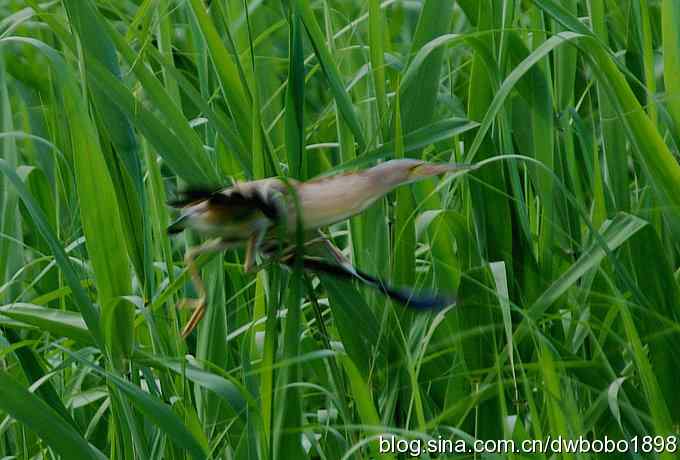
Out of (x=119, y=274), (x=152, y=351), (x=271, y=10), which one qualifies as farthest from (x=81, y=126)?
(x=271, y=10)

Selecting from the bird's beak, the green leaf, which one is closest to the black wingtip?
the bird's beak

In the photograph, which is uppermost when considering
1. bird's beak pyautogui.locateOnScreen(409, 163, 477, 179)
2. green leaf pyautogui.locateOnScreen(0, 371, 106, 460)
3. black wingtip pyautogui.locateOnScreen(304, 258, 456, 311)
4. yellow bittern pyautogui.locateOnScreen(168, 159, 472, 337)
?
yellow bittern pyautogui.locateOnScreen(168, 159, 472, 337)

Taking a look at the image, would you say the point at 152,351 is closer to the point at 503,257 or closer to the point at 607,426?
the point at 503,257

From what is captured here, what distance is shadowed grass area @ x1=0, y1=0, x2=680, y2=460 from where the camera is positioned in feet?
3.88

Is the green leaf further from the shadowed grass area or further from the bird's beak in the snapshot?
the bird's beak

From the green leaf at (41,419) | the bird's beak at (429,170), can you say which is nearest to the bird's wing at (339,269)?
the bird's beak at (429,170)

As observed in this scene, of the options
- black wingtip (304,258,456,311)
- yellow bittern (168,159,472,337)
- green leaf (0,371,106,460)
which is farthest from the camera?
green leaf (0,371,106,460)

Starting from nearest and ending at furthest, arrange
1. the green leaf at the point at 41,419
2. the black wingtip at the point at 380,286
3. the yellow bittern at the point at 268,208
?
1. the yellow bittern at the point at 268,208
2. the black wingtip at the point at 380,286
3. the green leaf at the point at 41,419

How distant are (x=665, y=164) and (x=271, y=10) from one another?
40.4 inches

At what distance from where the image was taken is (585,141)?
1473 millimetres

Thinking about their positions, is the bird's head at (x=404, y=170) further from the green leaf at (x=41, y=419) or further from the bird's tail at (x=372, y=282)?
the green leaf at (x=41, y=419)

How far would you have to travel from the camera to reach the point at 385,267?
1.33m

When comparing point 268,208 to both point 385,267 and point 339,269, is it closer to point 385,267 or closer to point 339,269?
point 339,269

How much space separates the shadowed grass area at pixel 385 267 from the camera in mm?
1184
